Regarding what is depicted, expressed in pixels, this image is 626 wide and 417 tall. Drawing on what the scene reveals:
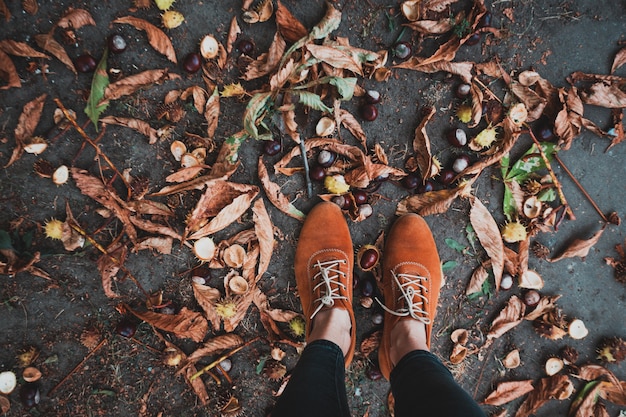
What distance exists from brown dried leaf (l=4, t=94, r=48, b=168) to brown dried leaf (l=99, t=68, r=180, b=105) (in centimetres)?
28

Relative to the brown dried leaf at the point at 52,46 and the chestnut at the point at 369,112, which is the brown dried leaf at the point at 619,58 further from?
the brown dried leaf at the point at 52,46

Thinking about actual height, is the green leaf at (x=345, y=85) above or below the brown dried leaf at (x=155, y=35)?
below

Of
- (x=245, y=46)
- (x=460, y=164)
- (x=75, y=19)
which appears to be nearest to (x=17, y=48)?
(x=75, y=19)

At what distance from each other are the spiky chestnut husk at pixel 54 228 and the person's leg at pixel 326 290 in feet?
3.70

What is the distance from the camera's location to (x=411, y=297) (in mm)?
1921

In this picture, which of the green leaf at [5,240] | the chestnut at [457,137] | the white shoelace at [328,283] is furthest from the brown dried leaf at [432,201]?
the green leaf at [5,240]

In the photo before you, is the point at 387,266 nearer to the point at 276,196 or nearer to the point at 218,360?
the point at 276,196

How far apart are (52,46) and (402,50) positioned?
1.59 meters

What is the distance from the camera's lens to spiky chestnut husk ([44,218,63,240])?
1.91 metres

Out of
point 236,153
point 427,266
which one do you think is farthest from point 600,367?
point 236,153

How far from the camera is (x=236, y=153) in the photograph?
6.39 feet

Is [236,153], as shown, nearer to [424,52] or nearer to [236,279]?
[236,279]

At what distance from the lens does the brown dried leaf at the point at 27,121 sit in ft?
6.03

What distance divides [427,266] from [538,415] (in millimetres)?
1085
